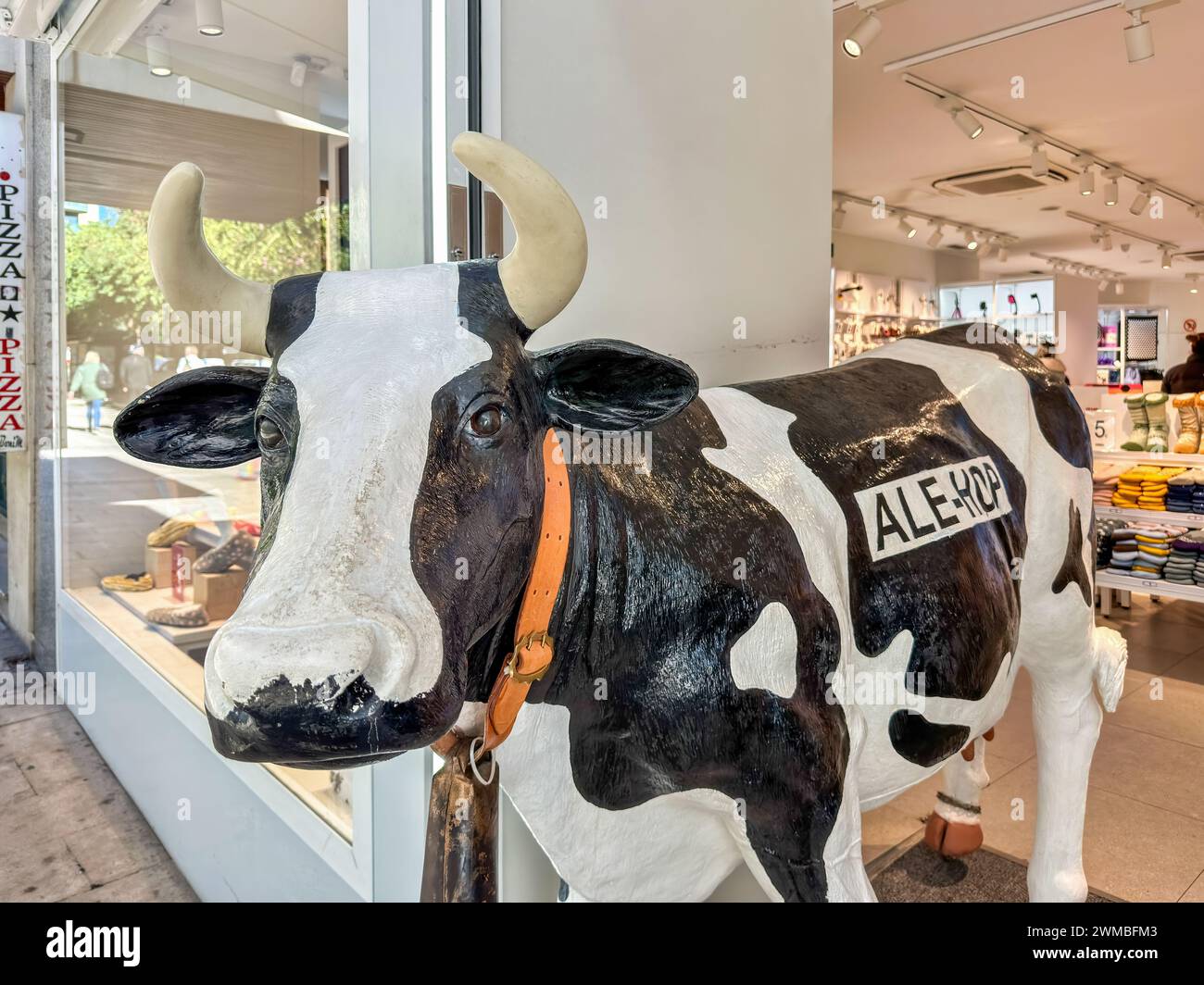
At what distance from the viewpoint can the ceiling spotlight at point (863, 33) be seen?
11.2 feet

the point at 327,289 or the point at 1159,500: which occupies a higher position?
the point at 327,289

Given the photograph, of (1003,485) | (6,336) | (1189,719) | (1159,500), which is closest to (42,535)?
(6,336)

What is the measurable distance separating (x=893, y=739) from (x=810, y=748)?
32cm

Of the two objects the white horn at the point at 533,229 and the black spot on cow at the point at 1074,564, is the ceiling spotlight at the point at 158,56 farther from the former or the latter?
the black spot on cow at the point at 1074,564

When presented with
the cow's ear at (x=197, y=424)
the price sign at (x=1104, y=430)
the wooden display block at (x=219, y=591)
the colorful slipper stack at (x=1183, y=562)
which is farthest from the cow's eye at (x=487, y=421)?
the price sign at (x=1104, y=430)

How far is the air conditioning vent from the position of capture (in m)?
7.57

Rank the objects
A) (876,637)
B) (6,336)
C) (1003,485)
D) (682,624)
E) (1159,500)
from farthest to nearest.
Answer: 1. (1159,500)
2. (6,336)
3. (1003,485)
4. (876,637)
5. (682,624)

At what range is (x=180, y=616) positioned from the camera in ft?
9.04

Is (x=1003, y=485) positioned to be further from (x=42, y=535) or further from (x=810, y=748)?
(x=42, y=535)

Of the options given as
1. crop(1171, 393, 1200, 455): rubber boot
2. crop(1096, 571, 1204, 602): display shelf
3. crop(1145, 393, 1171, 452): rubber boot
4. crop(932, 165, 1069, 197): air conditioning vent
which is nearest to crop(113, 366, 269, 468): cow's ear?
crop(1096, 571, 1204, 602): display shelf

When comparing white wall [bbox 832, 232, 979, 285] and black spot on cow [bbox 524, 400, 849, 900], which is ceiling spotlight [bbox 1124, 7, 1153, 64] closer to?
black spot on cow [bbox 524, 400, 849, 900]

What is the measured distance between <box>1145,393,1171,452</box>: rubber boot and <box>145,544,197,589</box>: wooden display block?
556 cm

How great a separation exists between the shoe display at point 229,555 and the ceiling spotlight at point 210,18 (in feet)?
4.62
